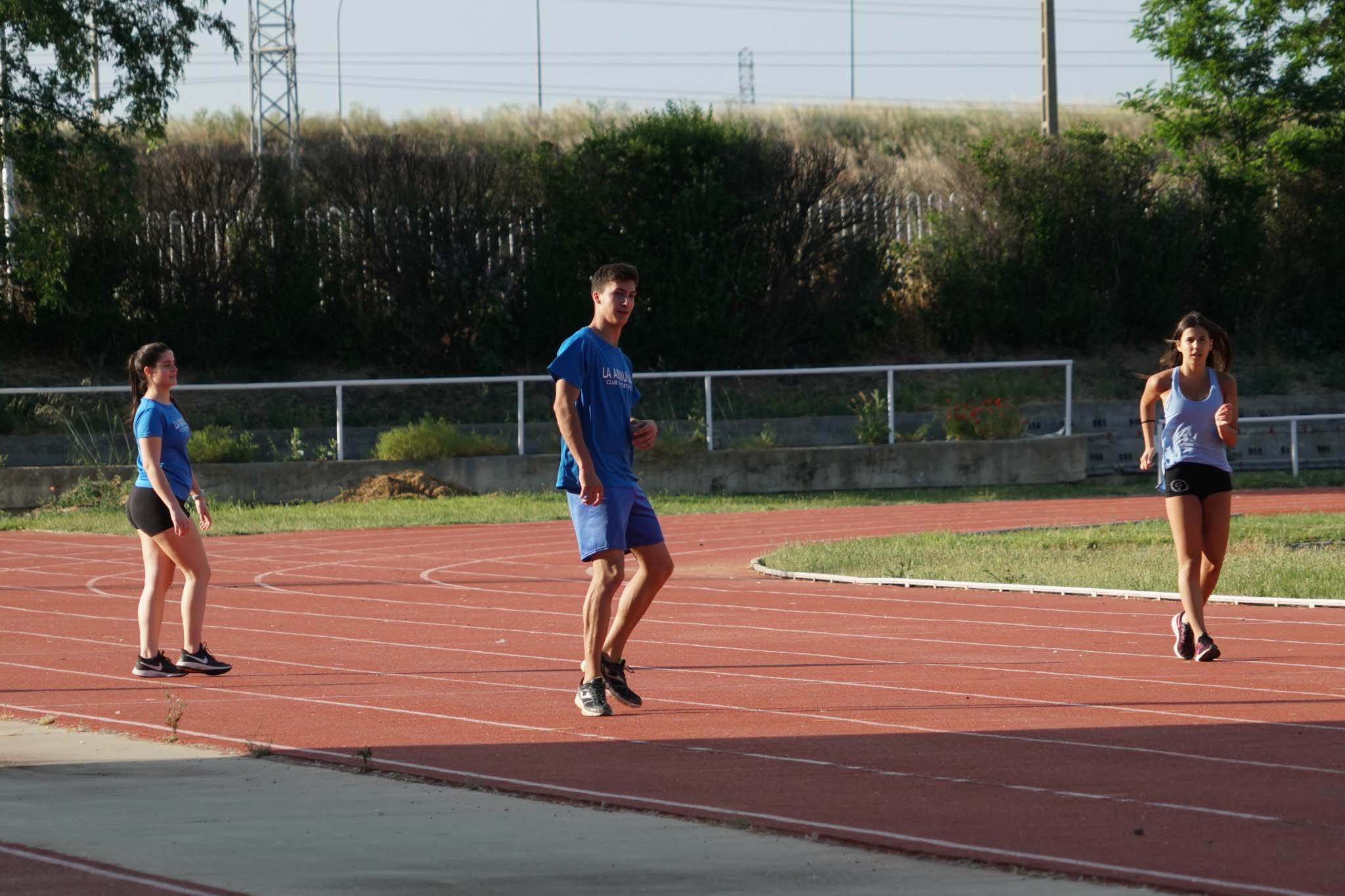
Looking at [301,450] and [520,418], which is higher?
[520,418]

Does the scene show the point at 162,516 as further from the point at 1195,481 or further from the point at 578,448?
the point at 1195,481

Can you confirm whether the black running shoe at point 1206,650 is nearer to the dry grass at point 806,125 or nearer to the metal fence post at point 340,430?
the metal fence post at point 340,430

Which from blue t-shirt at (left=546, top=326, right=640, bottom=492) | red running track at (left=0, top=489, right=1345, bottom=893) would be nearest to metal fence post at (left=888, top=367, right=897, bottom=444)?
red running track at (left=0, top=489, right=1345, bottom=893)

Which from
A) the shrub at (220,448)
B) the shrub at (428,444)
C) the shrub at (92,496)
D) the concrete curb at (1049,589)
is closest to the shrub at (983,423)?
the shrub at (428,444)

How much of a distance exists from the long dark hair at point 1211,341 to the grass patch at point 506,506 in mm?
11166

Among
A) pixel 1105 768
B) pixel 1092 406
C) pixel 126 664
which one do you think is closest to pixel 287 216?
pixel 1092 406

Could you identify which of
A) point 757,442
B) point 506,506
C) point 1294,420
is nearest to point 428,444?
point 506,506

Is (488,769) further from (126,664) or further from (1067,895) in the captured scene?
(126,664)

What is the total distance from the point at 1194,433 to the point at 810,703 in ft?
9.62

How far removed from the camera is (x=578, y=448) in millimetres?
8117

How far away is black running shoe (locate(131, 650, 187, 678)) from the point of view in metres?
9.84

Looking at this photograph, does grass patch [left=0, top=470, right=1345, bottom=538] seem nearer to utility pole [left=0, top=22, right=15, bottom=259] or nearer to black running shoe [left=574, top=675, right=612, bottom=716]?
utility pole [left=0, top=22, right=15, bottom=259]

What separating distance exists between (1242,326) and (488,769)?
1209 inches

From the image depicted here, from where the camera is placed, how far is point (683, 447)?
24.4 m
